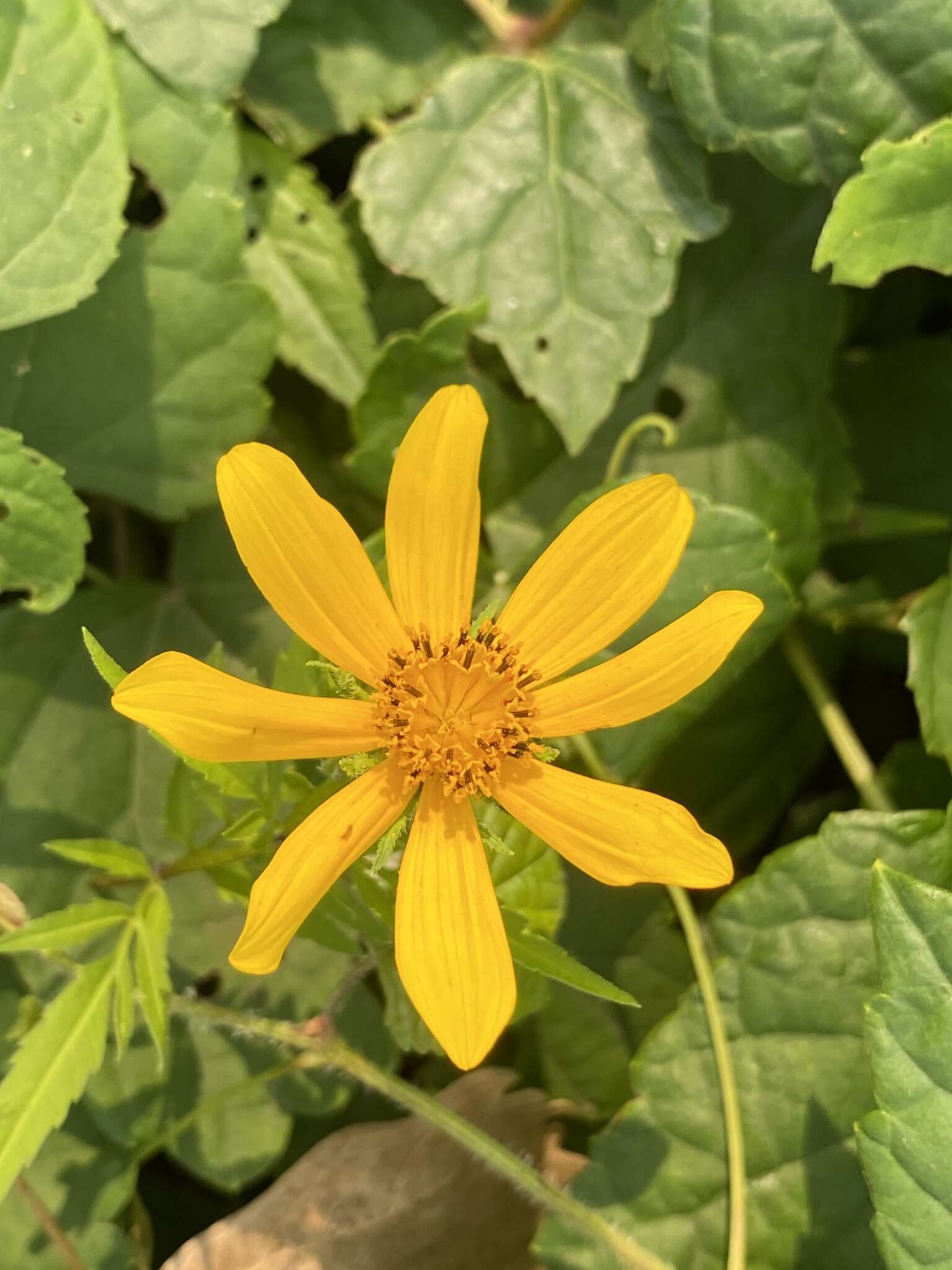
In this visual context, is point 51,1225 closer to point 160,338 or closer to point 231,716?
point 231,716

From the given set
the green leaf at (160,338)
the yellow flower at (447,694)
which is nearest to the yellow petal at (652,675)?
the yellow flower at (447,694)

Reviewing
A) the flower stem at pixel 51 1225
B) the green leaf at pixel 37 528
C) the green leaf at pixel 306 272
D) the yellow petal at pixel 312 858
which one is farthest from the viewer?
the green leaf at pixel 306 272

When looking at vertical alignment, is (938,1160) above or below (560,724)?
below

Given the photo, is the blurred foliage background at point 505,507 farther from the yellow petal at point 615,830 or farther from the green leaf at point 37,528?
the yellow petal at point 615,830

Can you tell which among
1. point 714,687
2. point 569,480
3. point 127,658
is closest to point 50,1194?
point 127,658

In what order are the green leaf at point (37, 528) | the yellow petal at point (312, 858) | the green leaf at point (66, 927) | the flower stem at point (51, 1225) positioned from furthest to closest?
the flower stem at point (51, 1225), the green leaf at point (37, 528), the green leaf at point (66, 927), the yellow petal at point (312, 858)

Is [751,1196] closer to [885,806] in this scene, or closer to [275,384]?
[885,806]
